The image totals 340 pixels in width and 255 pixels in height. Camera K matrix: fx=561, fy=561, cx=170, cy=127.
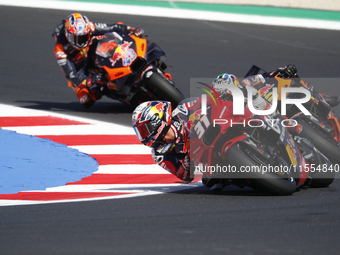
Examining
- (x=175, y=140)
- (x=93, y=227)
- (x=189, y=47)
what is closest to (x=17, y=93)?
(x=189, y=47)

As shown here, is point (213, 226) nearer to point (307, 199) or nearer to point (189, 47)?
point (307, 199)

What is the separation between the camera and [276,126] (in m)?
4.99

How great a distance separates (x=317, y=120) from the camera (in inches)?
230

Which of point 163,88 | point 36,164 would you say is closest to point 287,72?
point 163,88

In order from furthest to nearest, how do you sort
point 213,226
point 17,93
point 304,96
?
point 17,93 → point 304,96 → point 213,226

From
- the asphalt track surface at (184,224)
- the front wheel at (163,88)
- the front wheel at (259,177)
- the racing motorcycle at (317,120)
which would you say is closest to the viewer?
the asphalt track surface at (184,224)

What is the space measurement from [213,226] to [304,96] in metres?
2.56

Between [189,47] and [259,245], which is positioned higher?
[259,245]

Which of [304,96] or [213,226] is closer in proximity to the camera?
[213,226]

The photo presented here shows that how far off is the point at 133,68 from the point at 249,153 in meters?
4.06

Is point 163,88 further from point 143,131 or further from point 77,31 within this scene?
point 143,131

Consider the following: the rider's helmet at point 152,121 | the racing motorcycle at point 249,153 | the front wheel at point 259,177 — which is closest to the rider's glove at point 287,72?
the racing motorcycle at point 249,153

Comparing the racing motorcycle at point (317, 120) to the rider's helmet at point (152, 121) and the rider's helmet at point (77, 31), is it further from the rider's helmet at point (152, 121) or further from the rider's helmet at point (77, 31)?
the rider's helmet at point (77, 31)

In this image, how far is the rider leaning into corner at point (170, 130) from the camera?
4848 mm
